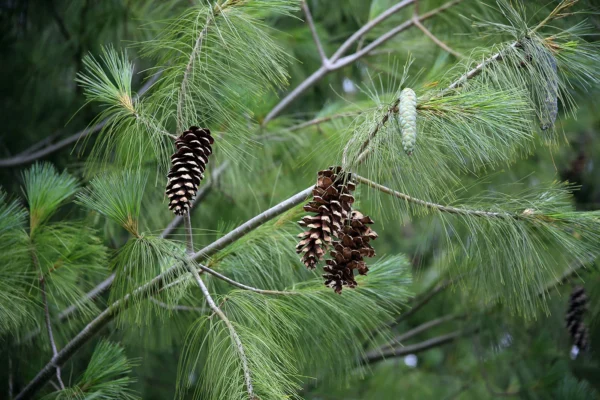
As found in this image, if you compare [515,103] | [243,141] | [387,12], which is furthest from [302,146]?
[515,103]

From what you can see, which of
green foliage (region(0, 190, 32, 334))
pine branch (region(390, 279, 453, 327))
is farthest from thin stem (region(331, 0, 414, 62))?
green foliage (region(0, 190, 32, 334))

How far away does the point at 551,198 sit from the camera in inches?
57.6

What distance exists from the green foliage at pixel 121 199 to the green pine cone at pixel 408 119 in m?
0.60

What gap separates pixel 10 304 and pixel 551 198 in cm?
124

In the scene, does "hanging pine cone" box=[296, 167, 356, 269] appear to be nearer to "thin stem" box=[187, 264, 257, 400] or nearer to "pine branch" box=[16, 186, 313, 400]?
"pine branch" box=[16, 186, 313, 400]

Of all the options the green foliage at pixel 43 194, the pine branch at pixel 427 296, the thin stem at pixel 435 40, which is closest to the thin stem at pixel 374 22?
the thin stem at pixel 435 40

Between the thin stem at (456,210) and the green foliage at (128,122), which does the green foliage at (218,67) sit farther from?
the thin stem at (456,210)

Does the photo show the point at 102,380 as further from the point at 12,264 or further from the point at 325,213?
the point at 325,213

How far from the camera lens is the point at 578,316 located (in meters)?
2.29

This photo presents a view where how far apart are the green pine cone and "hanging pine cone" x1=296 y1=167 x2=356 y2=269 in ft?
0.60

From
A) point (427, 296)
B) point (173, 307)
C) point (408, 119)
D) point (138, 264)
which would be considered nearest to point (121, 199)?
point (138, 264)

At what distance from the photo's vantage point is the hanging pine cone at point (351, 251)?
135 cm

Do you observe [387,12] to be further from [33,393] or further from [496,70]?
[33,393]

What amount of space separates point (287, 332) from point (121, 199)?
18.0 inches
